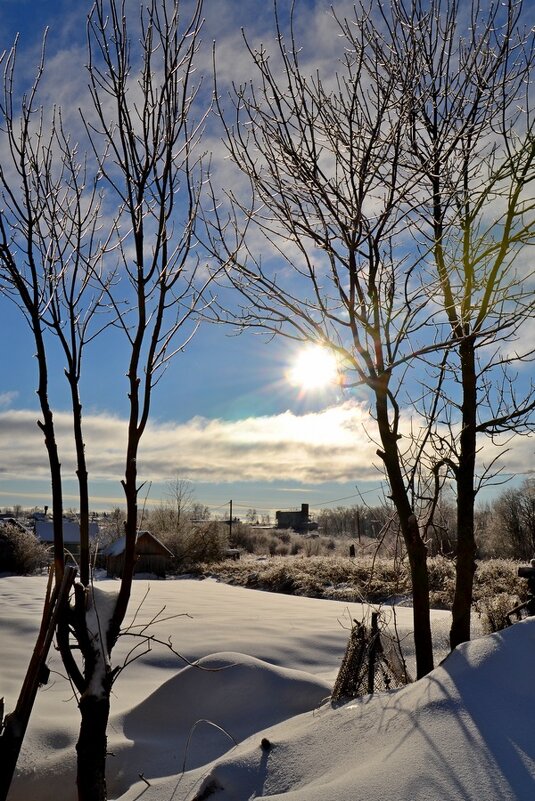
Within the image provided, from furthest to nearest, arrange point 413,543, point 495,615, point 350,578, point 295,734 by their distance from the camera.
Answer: point 350,578 → point 495,615 → point 413,543 → point 295,734

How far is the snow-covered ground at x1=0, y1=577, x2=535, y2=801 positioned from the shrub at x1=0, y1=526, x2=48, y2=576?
15.2m

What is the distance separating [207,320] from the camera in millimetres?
3982

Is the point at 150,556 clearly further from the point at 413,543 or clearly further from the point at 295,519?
the point at 295,519

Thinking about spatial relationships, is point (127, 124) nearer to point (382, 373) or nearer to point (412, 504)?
point (382, 373)

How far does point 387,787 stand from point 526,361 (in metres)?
2.75

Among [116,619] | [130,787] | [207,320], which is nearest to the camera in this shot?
[116,619]

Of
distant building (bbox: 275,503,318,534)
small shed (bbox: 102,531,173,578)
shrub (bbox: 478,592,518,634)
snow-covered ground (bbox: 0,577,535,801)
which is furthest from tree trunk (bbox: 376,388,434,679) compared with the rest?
distant building (bbox: 275,503,318,534)

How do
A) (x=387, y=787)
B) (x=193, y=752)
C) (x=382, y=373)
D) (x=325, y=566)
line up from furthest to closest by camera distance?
(x=325, y=566) < (x=382, y=373) < (x=193, y=752) < (x=387, y=787)

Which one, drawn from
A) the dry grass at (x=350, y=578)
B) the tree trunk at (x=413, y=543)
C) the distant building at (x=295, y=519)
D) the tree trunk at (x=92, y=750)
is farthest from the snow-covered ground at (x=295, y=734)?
the distant building at (x=295, y=519)

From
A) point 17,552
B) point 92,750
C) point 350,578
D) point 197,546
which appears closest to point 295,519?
point 197,546

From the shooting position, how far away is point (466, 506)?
12.4 ft

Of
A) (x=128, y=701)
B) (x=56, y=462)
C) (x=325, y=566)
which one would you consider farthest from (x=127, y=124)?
(x=325, y=566)

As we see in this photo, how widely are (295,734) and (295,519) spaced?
61.3m

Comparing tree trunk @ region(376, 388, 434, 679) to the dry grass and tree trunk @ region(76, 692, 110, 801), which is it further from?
the dry grass
